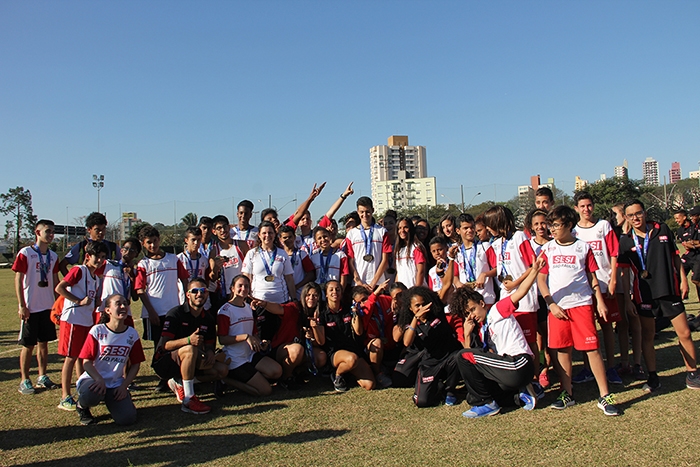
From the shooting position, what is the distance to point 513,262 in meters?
5.45

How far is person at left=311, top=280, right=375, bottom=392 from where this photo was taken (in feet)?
19.1

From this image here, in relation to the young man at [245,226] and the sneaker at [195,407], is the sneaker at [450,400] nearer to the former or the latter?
the sneaker at [195,407]

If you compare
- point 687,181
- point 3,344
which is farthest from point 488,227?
point 687,181

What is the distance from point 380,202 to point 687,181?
234ft

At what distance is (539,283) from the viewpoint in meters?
5.07

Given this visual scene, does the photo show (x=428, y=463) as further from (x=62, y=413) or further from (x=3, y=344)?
(x=3, y=344)

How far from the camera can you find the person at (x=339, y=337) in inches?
229

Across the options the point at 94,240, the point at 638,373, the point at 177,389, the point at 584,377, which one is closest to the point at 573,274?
A: the point at 584,377

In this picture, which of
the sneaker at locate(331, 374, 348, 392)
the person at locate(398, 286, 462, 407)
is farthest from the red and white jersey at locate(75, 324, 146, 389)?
the person at locate(398, 286, 462, 407)

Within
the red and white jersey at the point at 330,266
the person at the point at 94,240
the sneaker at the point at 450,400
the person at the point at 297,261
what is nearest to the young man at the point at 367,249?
the red and white jersey at the point at 330,266

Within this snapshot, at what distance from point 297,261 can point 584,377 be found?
3.86 metres

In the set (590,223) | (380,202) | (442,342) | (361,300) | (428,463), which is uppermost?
(380,202)

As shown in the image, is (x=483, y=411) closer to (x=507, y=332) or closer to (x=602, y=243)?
(x=507, y=332)

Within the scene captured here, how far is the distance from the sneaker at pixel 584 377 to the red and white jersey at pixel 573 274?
1277 millimetres
